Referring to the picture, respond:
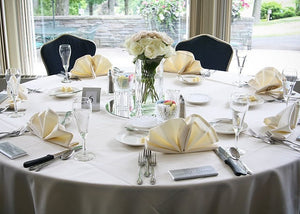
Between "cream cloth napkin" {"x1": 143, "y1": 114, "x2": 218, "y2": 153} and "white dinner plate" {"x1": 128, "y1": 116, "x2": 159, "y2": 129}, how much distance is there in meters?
0.21

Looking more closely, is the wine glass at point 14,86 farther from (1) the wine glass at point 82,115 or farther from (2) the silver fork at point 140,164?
(2) the silver fork at point 140,164

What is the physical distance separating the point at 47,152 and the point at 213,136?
0.63 metres

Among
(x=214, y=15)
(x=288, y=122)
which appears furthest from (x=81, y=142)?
(x=214, y=15)

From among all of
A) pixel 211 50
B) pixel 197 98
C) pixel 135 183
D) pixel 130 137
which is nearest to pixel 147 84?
pixel 197 98

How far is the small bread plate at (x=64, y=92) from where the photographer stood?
6.72 ft

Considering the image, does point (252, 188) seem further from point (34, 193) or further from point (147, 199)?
point (34, 193)

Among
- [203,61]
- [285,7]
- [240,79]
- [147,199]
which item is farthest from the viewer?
[285,7]

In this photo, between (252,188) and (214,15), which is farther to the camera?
(214,15)

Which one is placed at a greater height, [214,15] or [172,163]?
[214,15]

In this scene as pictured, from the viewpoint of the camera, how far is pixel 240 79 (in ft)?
7.93

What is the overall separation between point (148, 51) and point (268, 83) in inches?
30.7

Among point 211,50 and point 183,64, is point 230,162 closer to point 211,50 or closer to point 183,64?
point 183,64

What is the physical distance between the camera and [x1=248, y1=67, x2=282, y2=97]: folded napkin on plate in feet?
6.81

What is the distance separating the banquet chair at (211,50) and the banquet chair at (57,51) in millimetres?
836
